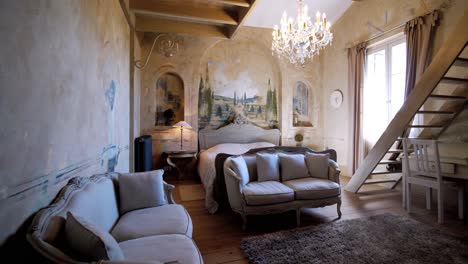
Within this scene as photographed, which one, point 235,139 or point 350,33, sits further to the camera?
point 235,139

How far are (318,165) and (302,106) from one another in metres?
3.17

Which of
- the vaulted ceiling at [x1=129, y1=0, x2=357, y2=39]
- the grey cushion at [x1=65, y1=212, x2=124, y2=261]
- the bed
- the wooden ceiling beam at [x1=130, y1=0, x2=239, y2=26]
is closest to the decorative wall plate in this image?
the bed

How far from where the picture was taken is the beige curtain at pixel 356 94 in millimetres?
4773

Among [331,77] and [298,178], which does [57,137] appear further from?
[331,77]

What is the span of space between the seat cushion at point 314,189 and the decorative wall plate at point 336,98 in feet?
10.5

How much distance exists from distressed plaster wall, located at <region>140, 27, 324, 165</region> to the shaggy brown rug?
10.7 ft

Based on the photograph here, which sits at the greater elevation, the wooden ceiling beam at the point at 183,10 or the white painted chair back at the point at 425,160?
the wooden ceiling beam at the point at 183,10

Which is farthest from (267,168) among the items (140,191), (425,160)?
(425,160)

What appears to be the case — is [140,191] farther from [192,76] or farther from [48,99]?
[192,76]

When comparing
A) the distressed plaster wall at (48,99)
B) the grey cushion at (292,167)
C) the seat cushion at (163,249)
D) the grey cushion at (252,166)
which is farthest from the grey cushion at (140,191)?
the grey cushion at (292,167)

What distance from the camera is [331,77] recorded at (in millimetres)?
5781

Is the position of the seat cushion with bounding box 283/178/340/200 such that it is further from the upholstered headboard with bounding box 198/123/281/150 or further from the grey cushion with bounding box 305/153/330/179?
the upholstered headboard with bounding box 198/123/281/150

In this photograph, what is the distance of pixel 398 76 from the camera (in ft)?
13.9

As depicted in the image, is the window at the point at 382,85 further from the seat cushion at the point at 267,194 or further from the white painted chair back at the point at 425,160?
the seat cushion at the point at 267,194
